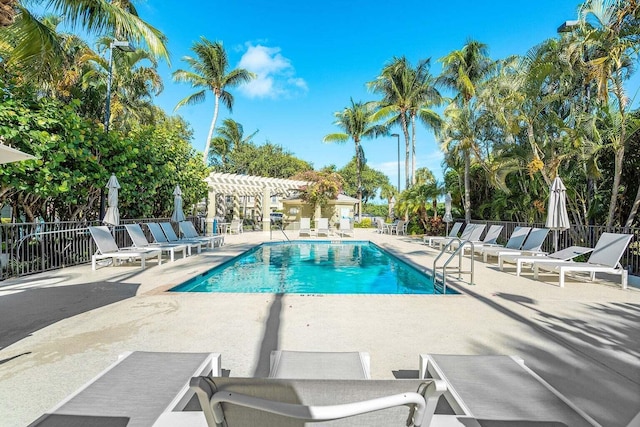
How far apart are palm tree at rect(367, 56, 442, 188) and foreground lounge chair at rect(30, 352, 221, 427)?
2203 centimetres

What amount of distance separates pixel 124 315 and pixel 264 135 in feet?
146

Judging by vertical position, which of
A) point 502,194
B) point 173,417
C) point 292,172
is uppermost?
point 292,172

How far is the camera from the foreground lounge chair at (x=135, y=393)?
185 centimetres

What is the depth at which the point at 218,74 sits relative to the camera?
22.7m

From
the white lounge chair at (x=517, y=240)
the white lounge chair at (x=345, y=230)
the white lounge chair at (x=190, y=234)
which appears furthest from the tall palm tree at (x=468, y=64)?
the white lounge chair at (x=190, y=234)

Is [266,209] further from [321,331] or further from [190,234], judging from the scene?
[321,331]

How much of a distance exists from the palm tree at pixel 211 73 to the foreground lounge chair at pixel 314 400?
22.4 metres

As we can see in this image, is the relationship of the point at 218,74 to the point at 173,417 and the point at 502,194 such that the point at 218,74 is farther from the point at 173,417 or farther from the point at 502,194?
the point at 173,417

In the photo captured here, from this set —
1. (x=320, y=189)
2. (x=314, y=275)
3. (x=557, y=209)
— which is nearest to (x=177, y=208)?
(x=314, y=275)

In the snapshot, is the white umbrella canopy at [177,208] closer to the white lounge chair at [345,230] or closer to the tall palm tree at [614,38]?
the white lounge chair at [345,230]

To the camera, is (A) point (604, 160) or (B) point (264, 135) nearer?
(A) point (604, 160)

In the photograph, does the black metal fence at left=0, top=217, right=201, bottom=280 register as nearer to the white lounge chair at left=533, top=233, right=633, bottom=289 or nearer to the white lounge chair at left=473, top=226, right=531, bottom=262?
the white lounge chair at left=533, top=233, right=633, bottom=289

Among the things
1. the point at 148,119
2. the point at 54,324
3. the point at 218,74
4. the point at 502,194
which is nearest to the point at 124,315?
the point at 54,324

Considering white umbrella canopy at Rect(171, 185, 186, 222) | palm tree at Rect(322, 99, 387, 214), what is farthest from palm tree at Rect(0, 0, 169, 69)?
palm tree at Rect(322, 99, 387, 214)
